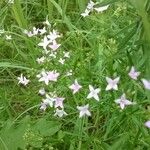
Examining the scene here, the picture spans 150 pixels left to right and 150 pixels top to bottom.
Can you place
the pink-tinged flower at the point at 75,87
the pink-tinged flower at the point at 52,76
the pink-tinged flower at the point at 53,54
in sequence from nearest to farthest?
the pink-tinged flower at the point at 75,87 < the pink-tinged flower at the point at 52,76 < the pink-tinged flower at the point at 53,54

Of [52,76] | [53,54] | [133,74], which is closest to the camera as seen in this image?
[133,74]

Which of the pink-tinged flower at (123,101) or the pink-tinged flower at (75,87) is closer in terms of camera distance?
the pink-tinged flower at (123,101)

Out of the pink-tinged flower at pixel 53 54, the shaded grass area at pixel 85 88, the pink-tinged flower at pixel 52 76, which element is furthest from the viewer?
the pink-tinged flower at pixel 53 54

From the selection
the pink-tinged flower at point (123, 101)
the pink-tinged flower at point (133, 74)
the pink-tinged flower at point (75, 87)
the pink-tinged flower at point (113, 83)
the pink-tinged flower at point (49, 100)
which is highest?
the pink-tinged flower at point (133, 74)

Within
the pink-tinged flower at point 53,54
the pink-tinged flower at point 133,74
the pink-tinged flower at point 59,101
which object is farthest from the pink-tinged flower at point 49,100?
the pink-tinged flower at point 133,74

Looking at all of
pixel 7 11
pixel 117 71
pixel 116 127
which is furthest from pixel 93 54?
pixel 7 11

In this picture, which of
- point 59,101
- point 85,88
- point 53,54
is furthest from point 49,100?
point 53,54

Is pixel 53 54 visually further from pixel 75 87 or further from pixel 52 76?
pixel 75 87

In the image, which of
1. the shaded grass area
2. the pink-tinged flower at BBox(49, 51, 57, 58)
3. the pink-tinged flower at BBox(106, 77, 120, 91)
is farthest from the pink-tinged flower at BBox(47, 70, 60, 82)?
the pink-tinged flower at BBox(106, 77, 120, 91)

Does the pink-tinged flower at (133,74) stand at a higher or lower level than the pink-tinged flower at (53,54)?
higher

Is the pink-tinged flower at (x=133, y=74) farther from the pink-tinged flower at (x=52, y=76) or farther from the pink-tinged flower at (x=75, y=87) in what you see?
the pink-tinged flower at (x=52, y=76)
